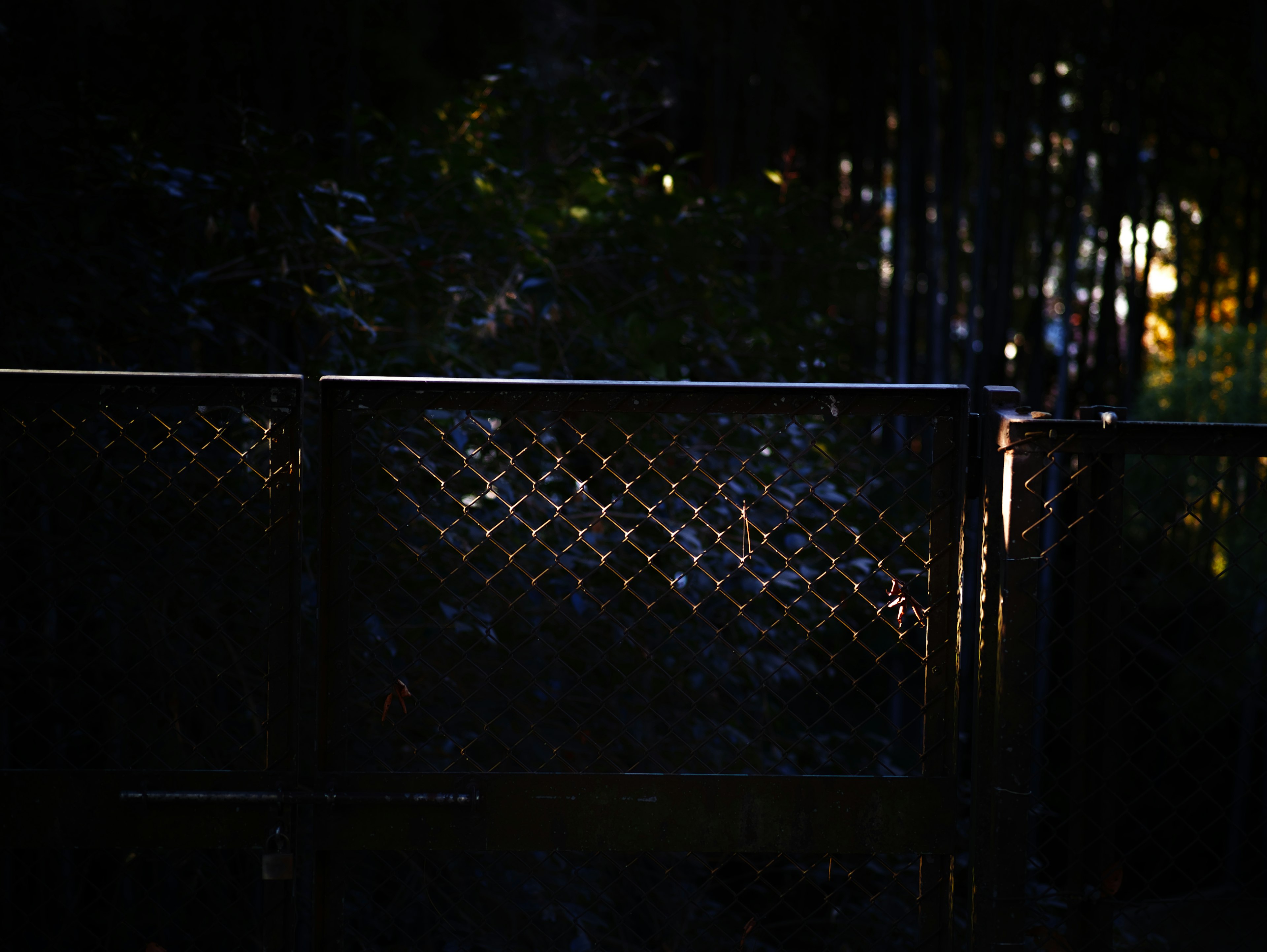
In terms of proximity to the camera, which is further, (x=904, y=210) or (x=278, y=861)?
(x=904, y=210)

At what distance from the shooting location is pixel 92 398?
119 cm

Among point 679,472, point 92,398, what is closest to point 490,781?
point 92,398

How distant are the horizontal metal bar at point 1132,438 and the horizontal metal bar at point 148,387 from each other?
943mm

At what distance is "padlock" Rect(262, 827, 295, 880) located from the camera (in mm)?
1159

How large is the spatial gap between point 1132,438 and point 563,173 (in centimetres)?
222

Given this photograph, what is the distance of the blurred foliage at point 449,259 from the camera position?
2.17 m

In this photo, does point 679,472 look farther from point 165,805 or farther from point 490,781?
point 165,805

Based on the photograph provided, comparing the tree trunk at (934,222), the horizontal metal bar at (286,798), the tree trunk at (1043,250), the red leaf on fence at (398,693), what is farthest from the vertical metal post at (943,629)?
the tree trunk at (1043,250)

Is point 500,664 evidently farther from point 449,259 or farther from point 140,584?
point 449,259

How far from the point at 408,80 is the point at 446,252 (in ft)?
5.38

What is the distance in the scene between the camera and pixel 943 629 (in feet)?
3.98

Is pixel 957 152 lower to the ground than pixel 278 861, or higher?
higher

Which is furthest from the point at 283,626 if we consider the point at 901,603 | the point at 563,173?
the point at 563,173

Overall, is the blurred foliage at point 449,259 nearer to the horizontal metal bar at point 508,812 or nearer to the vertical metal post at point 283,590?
the vertical metal post at point 283,590
